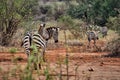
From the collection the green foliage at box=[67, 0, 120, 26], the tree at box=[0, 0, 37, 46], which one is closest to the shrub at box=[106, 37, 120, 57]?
the tree at box=[0, 0, 37, 46]

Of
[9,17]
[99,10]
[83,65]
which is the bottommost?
[83,65]

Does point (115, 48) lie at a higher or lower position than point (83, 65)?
higher

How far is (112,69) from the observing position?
46.1 feet

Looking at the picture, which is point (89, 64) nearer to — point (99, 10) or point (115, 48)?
point (115, 48)

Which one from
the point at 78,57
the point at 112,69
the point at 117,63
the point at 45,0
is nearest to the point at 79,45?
the point at 78,57

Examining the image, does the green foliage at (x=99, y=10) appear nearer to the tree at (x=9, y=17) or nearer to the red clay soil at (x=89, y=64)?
the tree at (x=9, y=17)

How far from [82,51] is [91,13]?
613 inches

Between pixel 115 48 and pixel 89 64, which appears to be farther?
Result: pixel 115 48

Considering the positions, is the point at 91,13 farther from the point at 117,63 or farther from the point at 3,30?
the point at 117,63

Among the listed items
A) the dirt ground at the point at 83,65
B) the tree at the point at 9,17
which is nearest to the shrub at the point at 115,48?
the dirt ground at the point at 83,65

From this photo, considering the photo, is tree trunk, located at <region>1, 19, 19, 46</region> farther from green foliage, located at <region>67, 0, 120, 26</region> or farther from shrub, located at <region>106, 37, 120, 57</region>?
green foliage, located at <region>67, 0, 120, 26</region>

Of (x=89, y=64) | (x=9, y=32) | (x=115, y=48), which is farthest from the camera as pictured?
(x=9, y=32)

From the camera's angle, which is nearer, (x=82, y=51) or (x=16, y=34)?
(x=82, y=51)

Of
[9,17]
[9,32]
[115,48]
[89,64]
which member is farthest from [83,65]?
[9,17]
